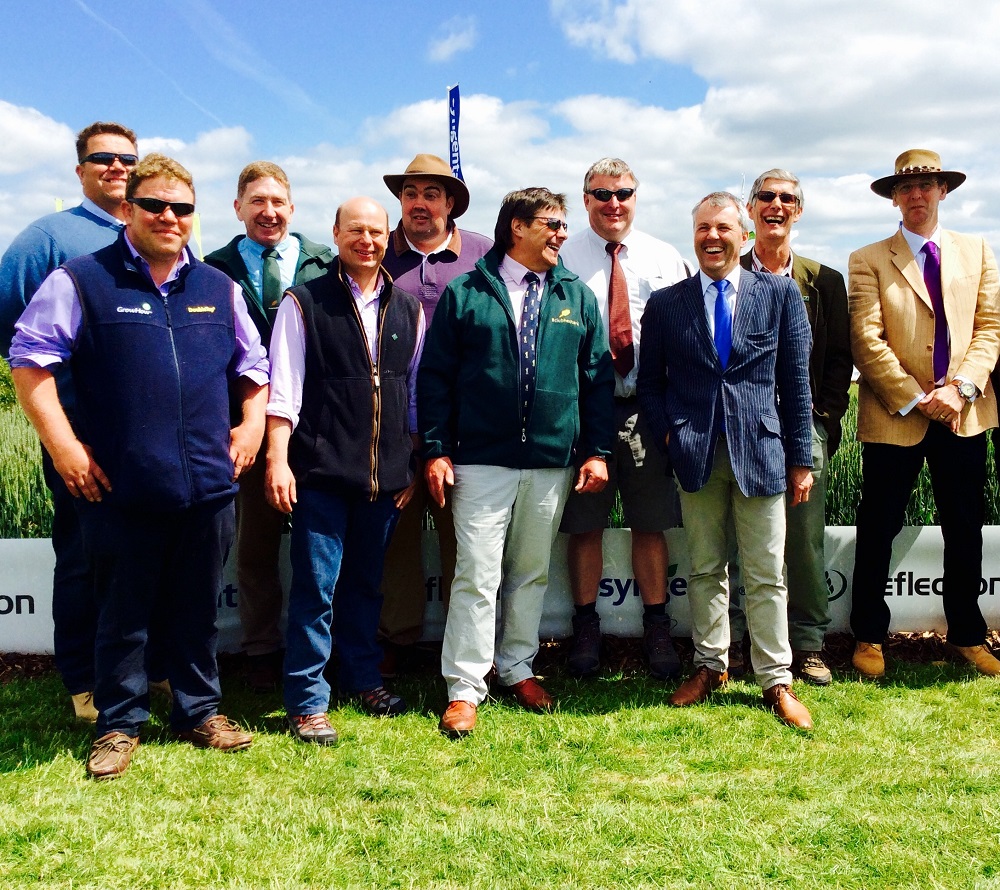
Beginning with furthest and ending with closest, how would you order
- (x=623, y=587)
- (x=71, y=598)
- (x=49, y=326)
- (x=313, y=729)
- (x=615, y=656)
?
1. (x=623, y=587)
2. (x=615, y=656)
3. (x=71, y=598)
4. (x=313, y=729)
5. (x=49, y=326)

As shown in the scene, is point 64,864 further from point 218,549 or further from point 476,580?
point 476,580

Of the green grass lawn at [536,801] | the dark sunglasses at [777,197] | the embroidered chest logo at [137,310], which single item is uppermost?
the dark sunglasses at [777,197]

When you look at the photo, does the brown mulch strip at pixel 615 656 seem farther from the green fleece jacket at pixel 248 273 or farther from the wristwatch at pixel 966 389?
the green fleece jacket at pixel 248 273

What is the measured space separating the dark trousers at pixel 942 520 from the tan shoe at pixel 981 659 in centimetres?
4

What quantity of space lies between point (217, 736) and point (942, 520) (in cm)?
387

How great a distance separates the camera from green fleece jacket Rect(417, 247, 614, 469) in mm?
4051

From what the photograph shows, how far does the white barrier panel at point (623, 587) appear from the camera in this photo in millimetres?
5078

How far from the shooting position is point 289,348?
3.85 metres

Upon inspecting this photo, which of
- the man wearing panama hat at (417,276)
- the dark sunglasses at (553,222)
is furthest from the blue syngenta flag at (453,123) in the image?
the dark sunglasses at (553,222)

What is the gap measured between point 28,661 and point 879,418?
4853mm

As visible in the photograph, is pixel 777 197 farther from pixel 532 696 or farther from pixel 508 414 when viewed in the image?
pixel 532 696

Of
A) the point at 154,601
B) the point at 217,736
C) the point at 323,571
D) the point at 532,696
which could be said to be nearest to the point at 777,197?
the point at 532,696

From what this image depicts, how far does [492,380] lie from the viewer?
4039 millimetres

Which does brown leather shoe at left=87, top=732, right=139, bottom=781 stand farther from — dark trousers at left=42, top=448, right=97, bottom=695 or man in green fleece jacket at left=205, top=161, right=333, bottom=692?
man in green fleece jacket at left=205, top=161, right=333, bottom=692
